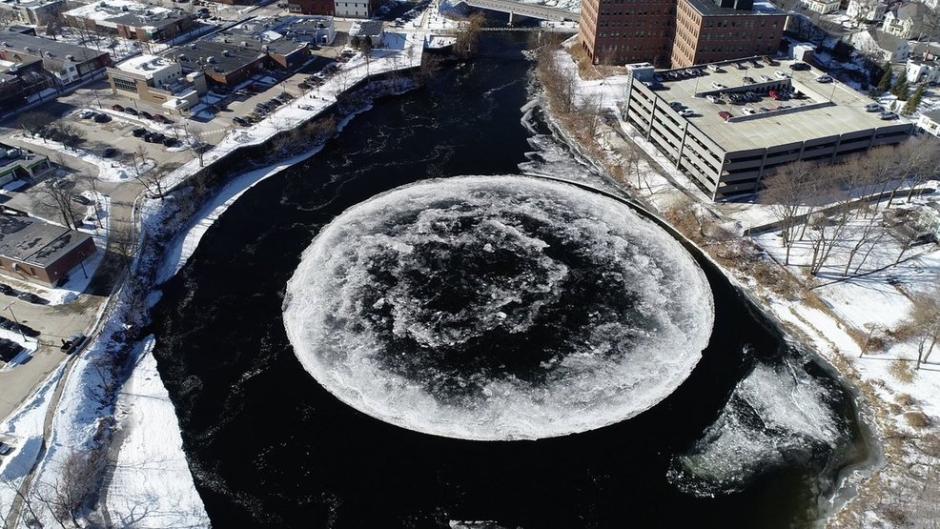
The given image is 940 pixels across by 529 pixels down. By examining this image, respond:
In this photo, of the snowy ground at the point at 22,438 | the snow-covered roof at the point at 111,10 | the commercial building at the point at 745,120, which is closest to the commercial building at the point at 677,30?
the commercial building at the point at 745,120

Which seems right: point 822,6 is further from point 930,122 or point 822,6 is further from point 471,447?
point 471,447

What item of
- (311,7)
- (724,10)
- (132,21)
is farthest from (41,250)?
(724,10)

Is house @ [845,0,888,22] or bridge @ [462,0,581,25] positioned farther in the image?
bridge @ [462,0,581,25]

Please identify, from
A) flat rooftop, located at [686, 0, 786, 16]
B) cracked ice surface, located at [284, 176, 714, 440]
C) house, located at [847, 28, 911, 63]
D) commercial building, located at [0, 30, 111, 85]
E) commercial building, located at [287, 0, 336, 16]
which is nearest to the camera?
cracked ice surface, located at [284, 176, 714, 440]

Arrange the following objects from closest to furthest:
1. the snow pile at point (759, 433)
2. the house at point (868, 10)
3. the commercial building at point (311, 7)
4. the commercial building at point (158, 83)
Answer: the snow pile at point (759, 433)
the commercial building at point (158, 83)
the house at point (868, 10)
the commercial building at point (311, 7)

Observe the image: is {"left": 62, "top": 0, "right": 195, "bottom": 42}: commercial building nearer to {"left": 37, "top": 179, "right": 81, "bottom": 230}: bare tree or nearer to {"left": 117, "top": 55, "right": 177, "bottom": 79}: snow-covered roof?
{"left": 117, "top": 55, "right": 177, "bottom": 79}: snow-covered roof

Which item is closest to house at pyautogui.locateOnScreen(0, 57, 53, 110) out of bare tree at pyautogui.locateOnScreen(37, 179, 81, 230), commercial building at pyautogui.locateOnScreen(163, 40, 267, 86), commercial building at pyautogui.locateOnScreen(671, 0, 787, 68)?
commercial building at pyautogui.locateOnScreen(163, 40, 267, 86)

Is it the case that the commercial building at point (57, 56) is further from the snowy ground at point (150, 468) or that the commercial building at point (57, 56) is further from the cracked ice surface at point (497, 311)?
the snowy ground at point (150, 468)
